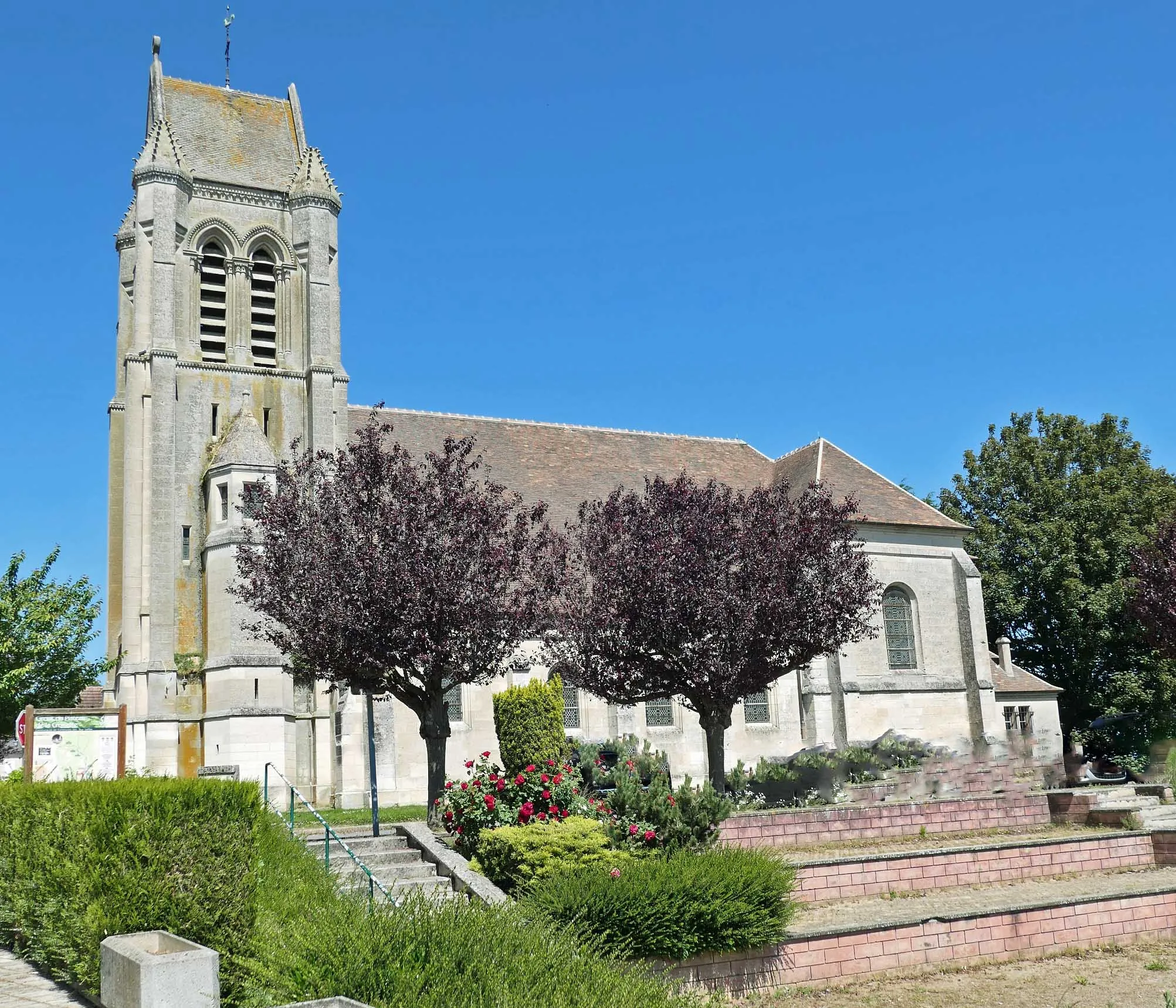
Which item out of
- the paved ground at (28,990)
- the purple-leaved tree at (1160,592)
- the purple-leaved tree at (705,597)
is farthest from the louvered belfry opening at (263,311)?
the paved ground at (28,990)

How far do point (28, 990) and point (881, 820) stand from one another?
1171cm

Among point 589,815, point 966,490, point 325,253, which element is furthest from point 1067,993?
point 966,490

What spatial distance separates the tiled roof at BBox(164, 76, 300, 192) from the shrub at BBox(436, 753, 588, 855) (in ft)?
83.8

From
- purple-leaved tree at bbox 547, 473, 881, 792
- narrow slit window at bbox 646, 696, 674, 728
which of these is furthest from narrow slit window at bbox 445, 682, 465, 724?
purple-leaved tree at bbox 547, 473, 881, 792

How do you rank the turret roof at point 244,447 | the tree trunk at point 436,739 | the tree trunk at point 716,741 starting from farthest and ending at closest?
the turret roof at point 244,447, the tree trunk at point 716,741, the tree trunk at point 436,739

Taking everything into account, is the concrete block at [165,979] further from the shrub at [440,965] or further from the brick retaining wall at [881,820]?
the brick retaining wall at [881,820]

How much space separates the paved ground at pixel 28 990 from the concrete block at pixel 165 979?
4.49 feet

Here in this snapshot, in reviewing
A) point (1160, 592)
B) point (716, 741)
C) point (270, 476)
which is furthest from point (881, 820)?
point (270, 476)

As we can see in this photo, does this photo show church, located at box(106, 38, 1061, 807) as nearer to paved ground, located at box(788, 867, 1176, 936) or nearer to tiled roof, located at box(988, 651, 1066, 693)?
tiled roof, located at box(988, 651, 1066, 693)

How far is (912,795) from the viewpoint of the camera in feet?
63.9

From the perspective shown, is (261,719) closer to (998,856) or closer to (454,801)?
(454,801)

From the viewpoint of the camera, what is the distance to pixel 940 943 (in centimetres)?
1139

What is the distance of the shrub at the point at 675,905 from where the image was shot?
992 centimetres

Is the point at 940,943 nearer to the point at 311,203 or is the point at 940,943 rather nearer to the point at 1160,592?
the point at 1160,592
